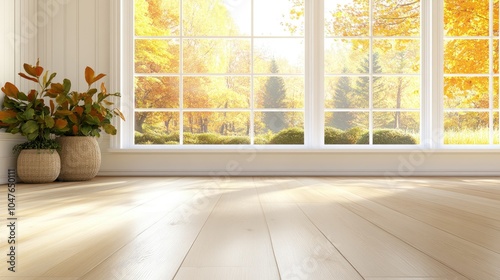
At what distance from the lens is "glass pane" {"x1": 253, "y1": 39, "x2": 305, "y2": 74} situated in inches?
217

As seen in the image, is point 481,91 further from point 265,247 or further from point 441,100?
point 265,247

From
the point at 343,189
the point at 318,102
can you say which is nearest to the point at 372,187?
the point at 343,189

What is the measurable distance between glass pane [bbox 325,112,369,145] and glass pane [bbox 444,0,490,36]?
6.36ft

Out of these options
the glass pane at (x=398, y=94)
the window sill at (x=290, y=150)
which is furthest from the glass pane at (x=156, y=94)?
the glass pane at (x=398, y=94)

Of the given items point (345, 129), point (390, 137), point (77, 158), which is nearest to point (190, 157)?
point (77, 158)

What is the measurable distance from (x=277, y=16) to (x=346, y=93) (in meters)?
1.54

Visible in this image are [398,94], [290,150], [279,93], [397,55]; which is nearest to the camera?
[290,150]

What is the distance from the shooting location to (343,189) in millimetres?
3320

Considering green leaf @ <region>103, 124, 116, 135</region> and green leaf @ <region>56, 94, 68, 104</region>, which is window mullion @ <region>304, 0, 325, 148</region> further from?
green leaf @ <region>56, 94, 68, 104</region>

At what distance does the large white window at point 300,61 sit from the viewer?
4.87 meters

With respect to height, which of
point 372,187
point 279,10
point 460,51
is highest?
point 279,10

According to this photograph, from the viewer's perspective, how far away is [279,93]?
586 centimetres

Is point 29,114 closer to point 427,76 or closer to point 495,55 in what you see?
point 427,76

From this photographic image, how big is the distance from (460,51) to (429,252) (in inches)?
168
